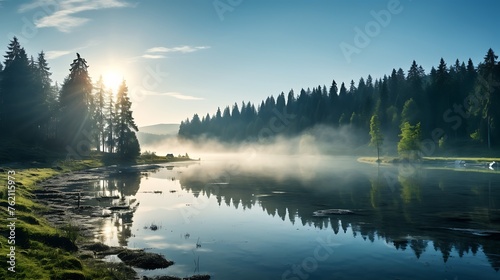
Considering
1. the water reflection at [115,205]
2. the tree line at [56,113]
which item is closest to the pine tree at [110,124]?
the tree line at [56,113]

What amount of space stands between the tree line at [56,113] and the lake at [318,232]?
166ft

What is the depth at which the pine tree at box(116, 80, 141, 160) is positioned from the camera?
9694 cm

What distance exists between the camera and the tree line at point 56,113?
8650 centimetres

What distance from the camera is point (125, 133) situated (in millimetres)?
96812

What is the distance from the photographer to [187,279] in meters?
17.0

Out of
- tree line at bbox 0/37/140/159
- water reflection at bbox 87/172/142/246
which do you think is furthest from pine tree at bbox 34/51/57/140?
water reflection at bbox 87/172/142/246

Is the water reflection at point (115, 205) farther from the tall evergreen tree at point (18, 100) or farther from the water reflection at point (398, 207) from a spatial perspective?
the tall evergreen tree at point (18, 100)

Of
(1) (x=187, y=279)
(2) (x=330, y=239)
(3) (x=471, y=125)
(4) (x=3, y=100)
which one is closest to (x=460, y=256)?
(2) (x=330, y=239)

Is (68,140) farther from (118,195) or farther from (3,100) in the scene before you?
(118,195)

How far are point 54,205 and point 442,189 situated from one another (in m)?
46.2

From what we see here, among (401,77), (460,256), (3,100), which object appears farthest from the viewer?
(401,77)

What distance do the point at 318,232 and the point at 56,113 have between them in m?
86.9

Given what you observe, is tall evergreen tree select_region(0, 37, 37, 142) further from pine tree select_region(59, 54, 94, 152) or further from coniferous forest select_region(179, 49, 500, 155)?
coniferous forest select_region(179, 49, 500, 155)

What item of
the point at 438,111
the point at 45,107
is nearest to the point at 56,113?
the point at 45,107
